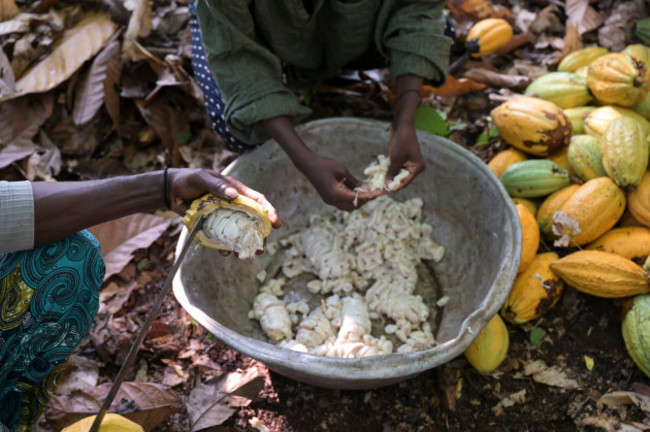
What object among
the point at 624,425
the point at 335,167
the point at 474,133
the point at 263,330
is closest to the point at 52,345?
the point at 263,330

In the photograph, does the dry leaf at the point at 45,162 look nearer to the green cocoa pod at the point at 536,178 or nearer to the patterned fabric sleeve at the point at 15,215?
the patterned fabric sleeve at the point at 15,215

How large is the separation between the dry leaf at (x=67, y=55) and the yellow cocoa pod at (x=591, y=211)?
2.47 metres

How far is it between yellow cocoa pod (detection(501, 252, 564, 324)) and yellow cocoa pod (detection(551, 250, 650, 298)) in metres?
0.05

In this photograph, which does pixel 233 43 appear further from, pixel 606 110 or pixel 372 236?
pixel 606 110

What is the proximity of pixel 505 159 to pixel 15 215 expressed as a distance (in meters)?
1.97

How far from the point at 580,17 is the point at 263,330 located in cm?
259

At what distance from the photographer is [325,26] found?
2.34m

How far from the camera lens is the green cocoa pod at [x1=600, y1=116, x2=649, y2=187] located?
82.8 inches

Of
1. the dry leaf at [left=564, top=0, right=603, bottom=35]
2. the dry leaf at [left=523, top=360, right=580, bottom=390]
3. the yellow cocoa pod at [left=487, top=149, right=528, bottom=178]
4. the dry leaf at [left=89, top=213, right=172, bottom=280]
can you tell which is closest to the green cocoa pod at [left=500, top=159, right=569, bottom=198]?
the yellow cocoa pod at [left=487, top=149, right=528, bottom=178]

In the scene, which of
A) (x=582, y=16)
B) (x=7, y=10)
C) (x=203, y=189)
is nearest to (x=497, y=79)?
(x=582, y=16)

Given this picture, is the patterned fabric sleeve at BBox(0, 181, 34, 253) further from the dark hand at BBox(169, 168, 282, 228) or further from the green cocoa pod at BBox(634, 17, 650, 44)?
the green cocoa pod at BBox(634, 17, 650, 44)

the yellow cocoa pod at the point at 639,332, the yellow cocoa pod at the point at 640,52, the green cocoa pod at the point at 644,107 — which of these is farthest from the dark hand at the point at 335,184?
the yellow cocoa pod at the point at 640,52

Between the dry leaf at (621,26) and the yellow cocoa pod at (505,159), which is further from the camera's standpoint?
the dry leaf at (621,26)

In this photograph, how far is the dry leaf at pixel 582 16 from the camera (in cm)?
→ 315
